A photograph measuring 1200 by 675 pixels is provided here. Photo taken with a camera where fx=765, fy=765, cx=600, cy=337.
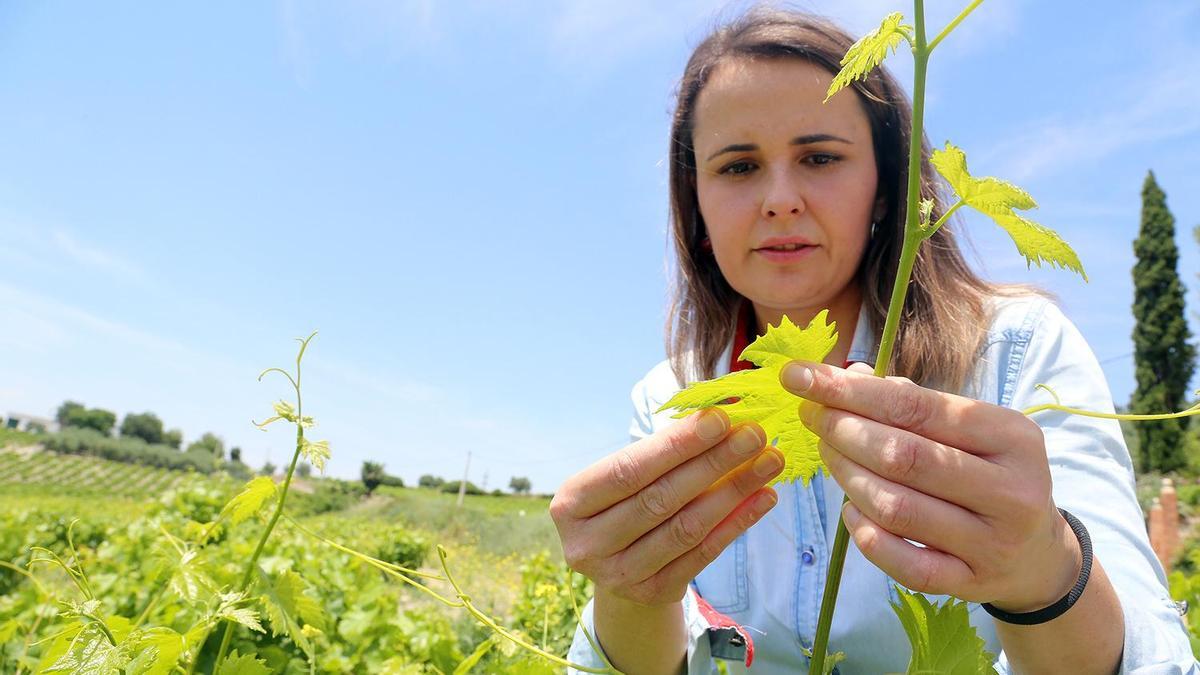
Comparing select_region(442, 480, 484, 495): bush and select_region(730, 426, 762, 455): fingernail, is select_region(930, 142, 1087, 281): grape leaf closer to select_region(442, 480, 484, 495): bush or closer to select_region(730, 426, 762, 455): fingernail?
select_region(730, 426, 762, 455): fingernail

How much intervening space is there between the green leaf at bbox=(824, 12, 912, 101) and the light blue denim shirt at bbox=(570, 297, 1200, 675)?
969 mm

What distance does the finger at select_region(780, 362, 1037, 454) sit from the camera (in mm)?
807

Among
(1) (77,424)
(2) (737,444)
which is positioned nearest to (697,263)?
(2) (737,444)

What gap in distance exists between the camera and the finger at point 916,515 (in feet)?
2.60

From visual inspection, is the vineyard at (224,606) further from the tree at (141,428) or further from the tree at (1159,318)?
the tree at (141,428)

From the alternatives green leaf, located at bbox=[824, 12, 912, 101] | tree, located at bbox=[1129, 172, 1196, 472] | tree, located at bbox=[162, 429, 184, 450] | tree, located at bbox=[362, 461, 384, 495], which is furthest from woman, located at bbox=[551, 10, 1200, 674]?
tree, located at bbox=[162, 429, 184, 450]

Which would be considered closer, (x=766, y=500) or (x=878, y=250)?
(x=766, y=500)

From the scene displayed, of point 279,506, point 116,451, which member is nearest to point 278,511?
point 279,506

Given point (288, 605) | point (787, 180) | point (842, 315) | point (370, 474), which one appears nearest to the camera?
point (288, 605)

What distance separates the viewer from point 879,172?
2.09 meters

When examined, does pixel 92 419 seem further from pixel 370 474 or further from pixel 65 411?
pixel 370 474

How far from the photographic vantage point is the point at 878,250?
2.06 m

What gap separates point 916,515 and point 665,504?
0.37 m

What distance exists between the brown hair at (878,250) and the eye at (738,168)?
1.02ft
